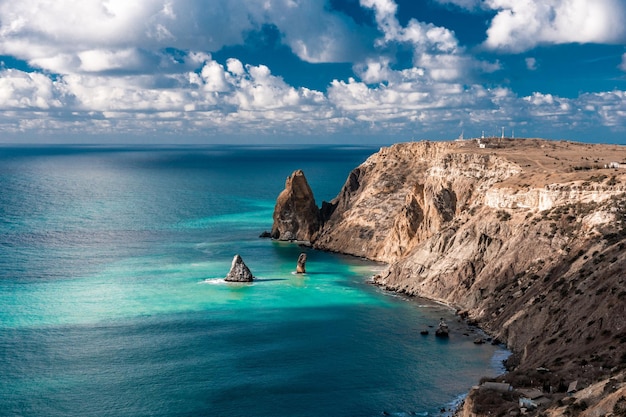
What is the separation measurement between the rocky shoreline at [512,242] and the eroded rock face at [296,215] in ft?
0.81

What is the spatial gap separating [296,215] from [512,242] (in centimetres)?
6681

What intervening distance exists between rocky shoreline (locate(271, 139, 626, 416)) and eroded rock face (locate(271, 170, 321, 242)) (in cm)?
25

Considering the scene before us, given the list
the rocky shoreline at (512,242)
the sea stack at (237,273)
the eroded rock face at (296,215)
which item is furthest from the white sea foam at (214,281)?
the eroded rock face at (296,215)

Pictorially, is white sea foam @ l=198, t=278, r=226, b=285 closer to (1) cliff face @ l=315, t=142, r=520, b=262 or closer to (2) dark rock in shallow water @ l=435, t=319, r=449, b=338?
(1) cliff face @ l=315, t=142, r=520, b=262

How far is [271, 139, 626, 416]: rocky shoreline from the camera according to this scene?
59406 mm

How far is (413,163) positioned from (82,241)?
7162 centimetres

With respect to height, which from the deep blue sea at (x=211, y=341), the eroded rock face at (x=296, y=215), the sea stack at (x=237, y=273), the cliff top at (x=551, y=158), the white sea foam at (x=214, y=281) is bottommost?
the deep blue sea at (x=211, y=341)

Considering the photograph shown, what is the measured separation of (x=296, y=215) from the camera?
156 m

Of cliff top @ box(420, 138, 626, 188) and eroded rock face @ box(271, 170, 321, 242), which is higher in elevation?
cliff top @ box(420, 138, 626, 188)

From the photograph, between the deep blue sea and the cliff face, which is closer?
the deep blue sea

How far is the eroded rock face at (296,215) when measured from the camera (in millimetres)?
154875

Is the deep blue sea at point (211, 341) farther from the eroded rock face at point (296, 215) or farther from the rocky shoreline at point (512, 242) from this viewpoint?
the eroded rock face at point (296, 215)

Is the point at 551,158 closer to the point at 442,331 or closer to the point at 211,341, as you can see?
the point at 442,331

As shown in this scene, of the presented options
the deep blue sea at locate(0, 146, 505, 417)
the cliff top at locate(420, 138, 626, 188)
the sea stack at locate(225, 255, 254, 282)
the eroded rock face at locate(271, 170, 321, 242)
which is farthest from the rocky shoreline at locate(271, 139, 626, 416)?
the sea stack at locate(225, 255, 254, 282)
